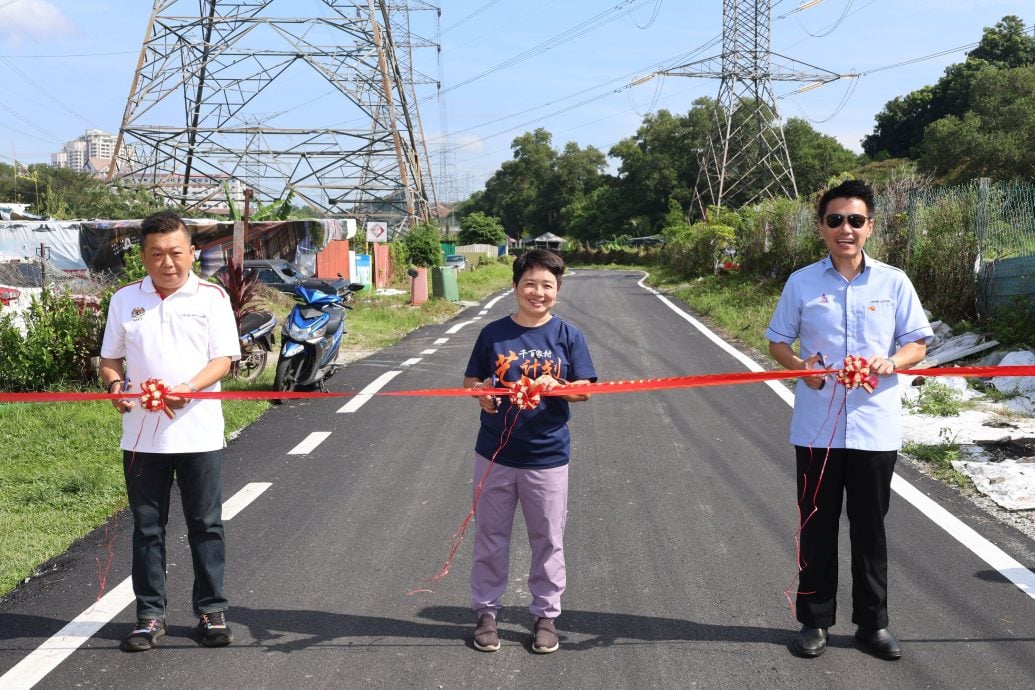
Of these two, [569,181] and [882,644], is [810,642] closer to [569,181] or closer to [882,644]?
[882,644]

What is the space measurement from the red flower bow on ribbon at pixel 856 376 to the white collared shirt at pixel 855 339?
0.06m

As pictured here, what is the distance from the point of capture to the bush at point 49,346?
1016cm

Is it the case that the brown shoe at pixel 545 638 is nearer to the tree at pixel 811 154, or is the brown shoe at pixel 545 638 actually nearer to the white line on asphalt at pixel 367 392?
the white line on asphalt at pixel 367 392

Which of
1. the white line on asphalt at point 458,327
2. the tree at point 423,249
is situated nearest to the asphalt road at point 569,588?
the white line on asphalt at point 458,327

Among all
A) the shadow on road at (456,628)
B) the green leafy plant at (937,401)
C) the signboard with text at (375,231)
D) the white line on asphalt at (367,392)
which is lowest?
the shadow on road at (456,628)

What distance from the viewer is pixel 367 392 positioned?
10.3m

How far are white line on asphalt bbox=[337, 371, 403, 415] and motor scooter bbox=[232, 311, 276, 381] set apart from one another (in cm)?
145

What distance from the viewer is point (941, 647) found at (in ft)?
13.0

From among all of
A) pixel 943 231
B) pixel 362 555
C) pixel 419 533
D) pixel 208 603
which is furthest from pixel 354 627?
pixel 943 231

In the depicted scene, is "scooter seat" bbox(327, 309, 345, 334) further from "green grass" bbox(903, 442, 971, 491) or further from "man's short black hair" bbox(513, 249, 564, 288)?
"man's short black hair" bbox(513, 249, 564, 288)

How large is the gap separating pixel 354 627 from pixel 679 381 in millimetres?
1793

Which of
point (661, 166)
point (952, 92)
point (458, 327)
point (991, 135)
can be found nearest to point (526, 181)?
point (661, 166)

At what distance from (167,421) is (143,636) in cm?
88

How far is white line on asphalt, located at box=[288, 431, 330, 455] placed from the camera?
764 cm
